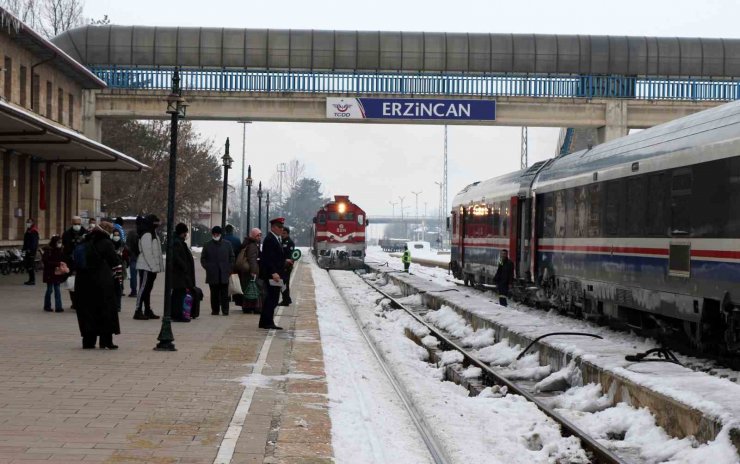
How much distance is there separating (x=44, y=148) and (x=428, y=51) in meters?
15.2

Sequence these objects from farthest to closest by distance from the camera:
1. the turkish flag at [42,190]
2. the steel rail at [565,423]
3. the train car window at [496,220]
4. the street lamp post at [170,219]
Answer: the turkish flag at [42,190], the train car window at [496,220], the street lamp post at [170,219], the steel rail at [565,423]

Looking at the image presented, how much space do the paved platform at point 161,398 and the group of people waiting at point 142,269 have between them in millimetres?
610

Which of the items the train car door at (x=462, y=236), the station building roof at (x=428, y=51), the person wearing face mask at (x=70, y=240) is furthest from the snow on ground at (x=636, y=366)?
the station building roof at (x=428, y=51)

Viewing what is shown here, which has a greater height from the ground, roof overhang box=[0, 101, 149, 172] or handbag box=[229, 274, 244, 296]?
roof overhang box=[0, 101, 149, 172]

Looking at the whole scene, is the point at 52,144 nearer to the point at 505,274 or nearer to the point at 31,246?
the point at 31,246

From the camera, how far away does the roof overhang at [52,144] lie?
2316 cm

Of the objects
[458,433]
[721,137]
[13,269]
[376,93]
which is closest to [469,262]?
[376,93]

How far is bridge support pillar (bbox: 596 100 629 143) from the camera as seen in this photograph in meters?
38.4

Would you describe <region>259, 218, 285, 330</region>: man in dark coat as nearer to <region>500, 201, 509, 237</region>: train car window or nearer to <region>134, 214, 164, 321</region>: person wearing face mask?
<region>134, 214, 164, 321</region>: person wearing face mask

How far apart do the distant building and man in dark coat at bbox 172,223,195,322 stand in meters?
9.25

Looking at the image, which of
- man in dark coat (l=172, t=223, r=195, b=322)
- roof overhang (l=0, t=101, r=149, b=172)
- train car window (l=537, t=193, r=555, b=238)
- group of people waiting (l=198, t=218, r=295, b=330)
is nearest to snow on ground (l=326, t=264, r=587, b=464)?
group of people waiting (l=198, t=218, r=295, b=330)

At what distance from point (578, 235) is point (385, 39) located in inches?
826

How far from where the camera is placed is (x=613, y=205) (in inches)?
702

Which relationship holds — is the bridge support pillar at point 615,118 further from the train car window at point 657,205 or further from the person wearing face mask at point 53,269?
the person wearing face mask at point 53,269
